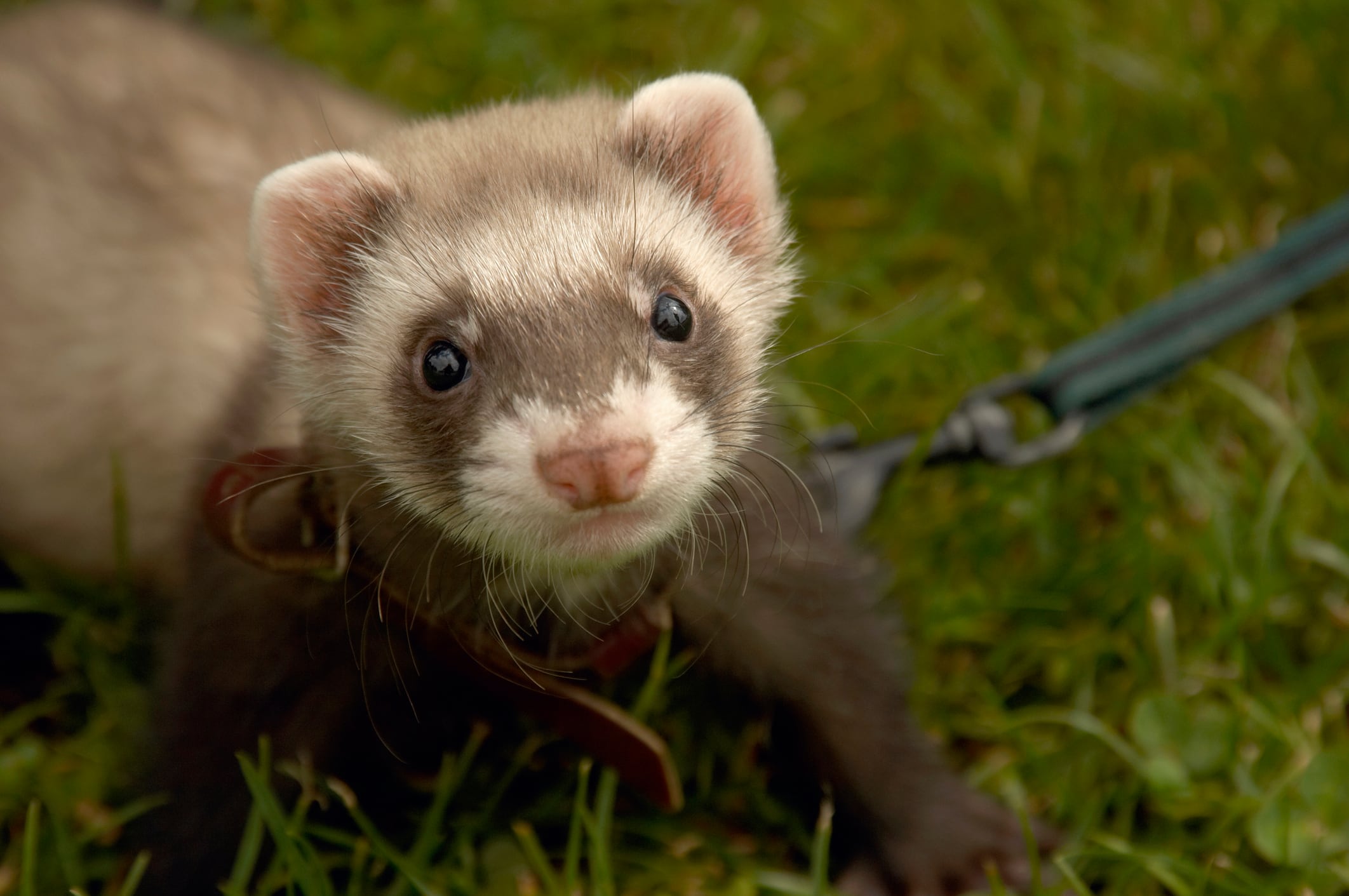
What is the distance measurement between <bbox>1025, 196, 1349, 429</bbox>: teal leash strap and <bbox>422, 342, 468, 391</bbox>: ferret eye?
59.1 inches

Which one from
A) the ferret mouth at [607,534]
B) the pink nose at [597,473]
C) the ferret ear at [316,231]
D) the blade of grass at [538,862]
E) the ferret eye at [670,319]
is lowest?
the blade of grass at [538,862]

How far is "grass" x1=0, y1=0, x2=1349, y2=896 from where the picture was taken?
96.5 inches

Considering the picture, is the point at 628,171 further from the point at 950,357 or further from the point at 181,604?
the point at 950,357

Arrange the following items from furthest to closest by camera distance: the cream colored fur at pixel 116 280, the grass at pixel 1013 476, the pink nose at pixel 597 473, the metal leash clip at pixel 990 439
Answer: the cream colored fur at pixel 116 280 → the metal leash clip at pixel 990 439 → the grass at pixel 1013 476 → the pink nose at pixel 597 473

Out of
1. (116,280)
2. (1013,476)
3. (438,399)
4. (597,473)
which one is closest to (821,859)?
(597,473)

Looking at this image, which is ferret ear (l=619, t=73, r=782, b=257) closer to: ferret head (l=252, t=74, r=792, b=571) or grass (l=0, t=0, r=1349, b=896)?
ferret head (l=252, t=74, r=792, b=571)

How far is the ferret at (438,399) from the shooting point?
5.99 ft

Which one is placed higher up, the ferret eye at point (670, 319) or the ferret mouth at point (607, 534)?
the ferret eye at point (670, 319)

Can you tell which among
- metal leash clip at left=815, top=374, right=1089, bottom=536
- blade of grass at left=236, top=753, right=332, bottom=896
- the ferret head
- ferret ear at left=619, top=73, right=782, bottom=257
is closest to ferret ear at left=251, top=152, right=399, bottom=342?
the ferret head

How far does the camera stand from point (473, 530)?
187 cm

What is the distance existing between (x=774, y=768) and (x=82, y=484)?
5.92ft

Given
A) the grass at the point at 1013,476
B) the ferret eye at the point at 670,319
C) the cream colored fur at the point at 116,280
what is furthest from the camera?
the cream colored fur at the point at 116,280

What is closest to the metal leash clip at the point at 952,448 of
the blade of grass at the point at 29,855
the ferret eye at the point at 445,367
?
the ferret eye at the point at 445,367

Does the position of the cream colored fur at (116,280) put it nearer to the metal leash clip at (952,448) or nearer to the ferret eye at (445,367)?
the ferret eye at (445,367)
